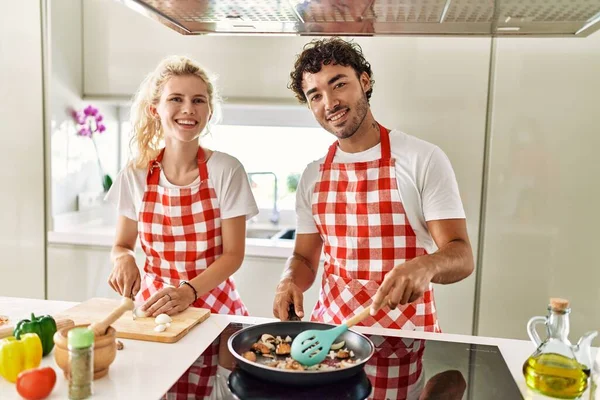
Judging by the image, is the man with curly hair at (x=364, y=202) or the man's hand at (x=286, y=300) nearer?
the man's hand at (x=286, y=300)

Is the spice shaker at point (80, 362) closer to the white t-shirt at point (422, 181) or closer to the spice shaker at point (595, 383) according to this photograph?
the spice shaker at point (595, 383)

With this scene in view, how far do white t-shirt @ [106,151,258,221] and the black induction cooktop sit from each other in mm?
542

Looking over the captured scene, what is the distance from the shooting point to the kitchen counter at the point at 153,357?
940mm

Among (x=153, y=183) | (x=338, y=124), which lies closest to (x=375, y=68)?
(x=338, y=124)

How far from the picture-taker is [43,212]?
102 inches

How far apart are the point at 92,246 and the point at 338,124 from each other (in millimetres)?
1459

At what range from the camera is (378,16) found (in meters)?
1.32

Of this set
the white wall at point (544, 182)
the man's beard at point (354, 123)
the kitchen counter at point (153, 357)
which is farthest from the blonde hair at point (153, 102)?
the white wall at point (544, 182)

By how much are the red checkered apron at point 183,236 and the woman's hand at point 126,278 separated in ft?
0.62

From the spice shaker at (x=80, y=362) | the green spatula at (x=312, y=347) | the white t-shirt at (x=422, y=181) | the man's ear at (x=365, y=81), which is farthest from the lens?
the man's ear at (x=365, y=81)

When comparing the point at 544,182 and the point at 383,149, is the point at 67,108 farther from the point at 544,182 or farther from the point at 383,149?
the point at 544,182

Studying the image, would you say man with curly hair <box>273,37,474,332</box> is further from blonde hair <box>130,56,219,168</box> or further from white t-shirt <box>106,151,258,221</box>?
blonde hair <box>130,56,219,168</box>

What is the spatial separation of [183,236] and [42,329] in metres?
0.65

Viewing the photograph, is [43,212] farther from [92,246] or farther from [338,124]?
[338,124]
